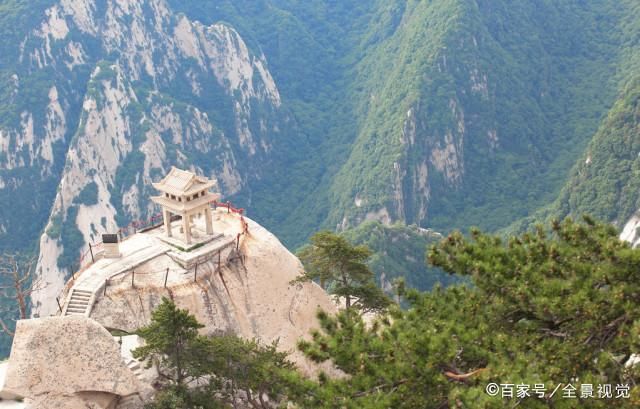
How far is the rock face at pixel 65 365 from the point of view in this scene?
2981 cm

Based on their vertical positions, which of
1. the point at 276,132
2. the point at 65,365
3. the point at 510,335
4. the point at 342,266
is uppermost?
the point at 276,132

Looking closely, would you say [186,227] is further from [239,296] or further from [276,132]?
[276,132]

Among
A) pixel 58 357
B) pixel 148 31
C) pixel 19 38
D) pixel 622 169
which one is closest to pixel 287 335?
pixel 58 357

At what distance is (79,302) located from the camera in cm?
3812

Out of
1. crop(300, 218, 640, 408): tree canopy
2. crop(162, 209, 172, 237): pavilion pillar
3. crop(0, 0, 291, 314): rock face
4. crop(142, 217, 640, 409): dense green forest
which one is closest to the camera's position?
crop(142, 217, 640, 409): dense green forest

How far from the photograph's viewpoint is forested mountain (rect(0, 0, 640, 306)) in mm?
135625

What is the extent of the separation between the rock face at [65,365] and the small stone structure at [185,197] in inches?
432

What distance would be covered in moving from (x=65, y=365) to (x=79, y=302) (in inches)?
319

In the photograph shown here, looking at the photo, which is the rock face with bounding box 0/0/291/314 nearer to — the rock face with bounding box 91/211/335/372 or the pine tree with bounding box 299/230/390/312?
the rock face with bounding box 91/211/335/372

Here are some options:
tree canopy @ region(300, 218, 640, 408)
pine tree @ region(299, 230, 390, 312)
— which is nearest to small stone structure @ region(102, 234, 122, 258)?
pine tree @ region(299, 230, 390, 312)

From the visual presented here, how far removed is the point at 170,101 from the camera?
164125 millimetres

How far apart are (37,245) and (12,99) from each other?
31.7 metres

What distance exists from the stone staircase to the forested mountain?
9174 cm

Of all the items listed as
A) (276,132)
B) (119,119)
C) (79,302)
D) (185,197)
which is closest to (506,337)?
(185,197)
